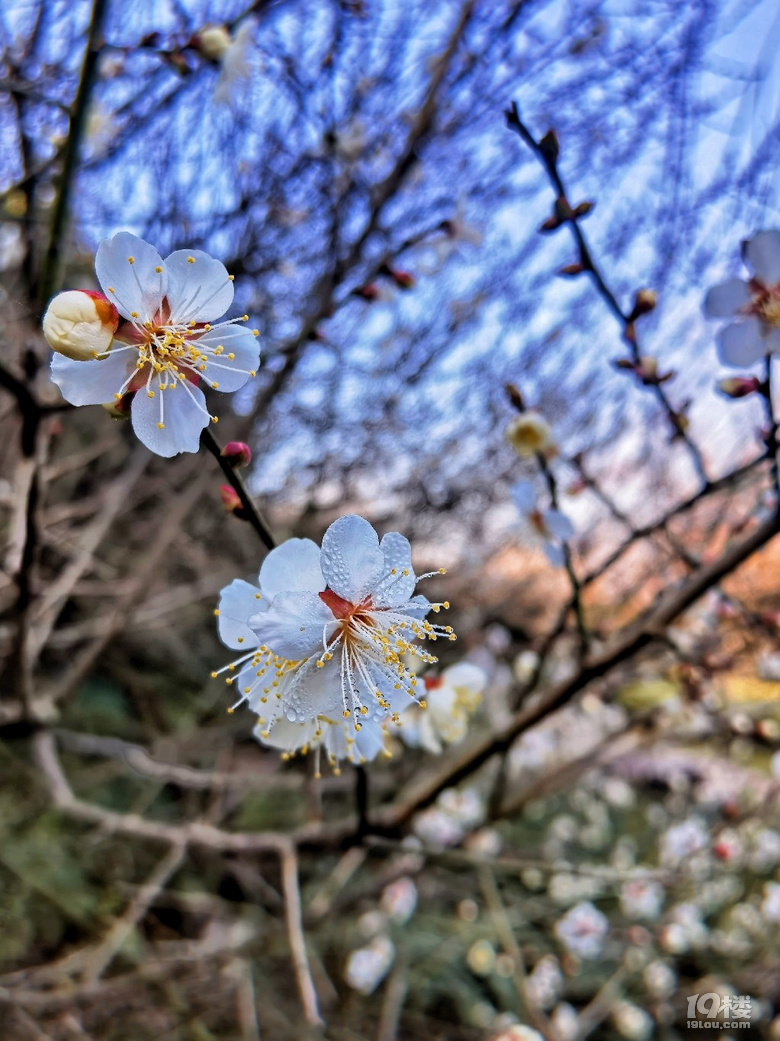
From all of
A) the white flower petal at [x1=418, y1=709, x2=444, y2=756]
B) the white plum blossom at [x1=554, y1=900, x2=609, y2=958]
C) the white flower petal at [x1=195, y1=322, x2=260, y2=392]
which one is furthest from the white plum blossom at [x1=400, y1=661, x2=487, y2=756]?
the white plum blossom at [x1=554, y1=900, x2=609, y2=958]

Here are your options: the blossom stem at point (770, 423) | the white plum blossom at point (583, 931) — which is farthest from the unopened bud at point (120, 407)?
the white plum blossom at point (583, 931)

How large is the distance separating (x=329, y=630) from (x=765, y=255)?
1.09m

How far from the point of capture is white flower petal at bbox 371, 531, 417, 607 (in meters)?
0.78

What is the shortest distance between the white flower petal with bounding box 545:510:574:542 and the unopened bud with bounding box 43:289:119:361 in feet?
2.95

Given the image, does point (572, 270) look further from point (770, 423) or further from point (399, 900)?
point (399, 900)

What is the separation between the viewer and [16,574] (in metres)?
1.40

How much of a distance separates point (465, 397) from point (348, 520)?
2.80m

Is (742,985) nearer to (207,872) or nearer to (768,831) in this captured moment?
(768,831)

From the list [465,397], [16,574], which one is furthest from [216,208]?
[16,574]

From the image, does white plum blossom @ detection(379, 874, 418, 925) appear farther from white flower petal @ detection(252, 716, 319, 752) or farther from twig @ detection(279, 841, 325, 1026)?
white flower petal @ detection(252, 716, 319, 752)

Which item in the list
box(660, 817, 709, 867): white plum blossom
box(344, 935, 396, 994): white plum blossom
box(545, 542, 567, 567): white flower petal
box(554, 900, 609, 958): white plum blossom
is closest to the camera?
box(545, 542, 567, 567): white flower petal

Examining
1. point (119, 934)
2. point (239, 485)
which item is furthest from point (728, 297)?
point (119, 934)

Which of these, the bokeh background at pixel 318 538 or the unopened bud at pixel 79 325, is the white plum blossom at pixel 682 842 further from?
the unopened bud at pixel 79 325

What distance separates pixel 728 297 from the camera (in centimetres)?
127
